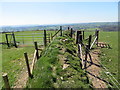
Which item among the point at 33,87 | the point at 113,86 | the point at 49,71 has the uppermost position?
the point at 49,71

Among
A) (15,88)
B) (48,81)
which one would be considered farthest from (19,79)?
(48,81)

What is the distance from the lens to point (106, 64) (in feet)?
25.1

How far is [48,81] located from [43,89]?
344 millimetres

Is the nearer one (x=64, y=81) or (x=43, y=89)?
(x=43, y=89)

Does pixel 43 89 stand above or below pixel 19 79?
above

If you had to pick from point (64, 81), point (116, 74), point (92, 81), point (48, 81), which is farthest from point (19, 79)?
point (116, 74)

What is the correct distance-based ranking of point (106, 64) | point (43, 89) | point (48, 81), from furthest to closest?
point (106, 64) < point (48, 81) < point (43, 89)

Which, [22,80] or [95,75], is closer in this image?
[22,80]

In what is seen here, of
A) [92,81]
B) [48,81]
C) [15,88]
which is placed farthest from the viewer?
[92,81]

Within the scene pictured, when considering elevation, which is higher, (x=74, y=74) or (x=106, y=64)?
(x=74, y=74)

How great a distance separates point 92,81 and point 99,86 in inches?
18.5

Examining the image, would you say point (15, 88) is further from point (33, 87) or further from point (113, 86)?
point (113, 86)

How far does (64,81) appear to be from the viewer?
3.90m

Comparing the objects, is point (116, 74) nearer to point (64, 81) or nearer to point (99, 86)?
point (99, 86)
